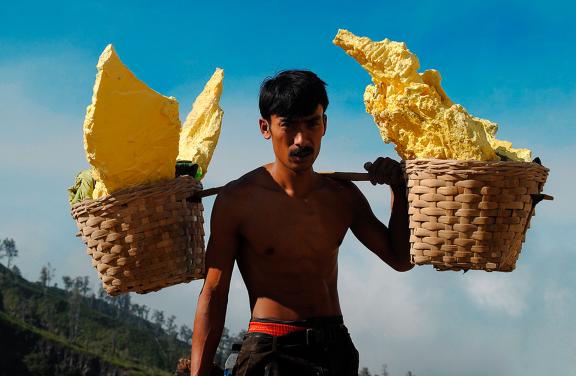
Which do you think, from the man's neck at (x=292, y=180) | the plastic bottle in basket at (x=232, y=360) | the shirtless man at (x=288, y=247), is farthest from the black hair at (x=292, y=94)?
the plastic bottle in basket at (x=232, y=360)

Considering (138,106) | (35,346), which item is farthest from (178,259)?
(35,346)

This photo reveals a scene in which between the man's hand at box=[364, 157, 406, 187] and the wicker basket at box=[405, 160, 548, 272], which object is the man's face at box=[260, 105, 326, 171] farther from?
the wicker basket at box=[405, 160, 548, 272]

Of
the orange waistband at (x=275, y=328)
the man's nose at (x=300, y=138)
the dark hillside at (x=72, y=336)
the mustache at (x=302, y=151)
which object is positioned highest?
the dark hillside at (x=72, y=336)

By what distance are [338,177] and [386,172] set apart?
0.45 meters

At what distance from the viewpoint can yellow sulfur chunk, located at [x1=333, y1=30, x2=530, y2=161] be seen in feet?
13.5

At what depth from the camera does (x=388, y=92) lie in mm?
4383

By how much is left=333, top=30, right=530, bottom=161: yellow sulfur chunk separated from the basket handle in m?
0.27

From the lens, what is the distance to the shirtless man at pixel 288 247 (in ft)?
14.2

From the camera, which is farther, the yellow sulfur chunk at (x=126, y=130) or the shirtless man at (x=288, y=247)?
the yellow sulfur chunk at (x=126, y=130)

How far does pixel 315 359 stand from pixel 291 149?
3.96 ft

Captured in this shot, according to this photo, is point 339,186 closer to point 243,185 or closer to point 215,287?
point 243,185

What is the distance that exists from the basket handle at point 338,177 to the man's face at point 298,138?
1.08 feet

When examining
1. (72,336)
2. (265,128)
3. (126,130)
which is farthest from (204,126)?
(72,336)

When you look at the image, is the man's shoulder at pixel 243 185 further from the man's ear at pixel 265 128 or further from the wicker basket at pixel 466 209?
the wicker basket at pixel 466 209
